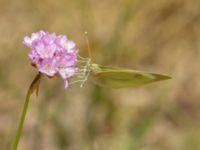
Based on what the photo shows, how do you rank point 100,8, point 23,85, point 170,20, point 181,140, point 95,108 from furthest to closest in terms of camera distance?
point 100,8 → point 170,20 → point 23,85 → point 181,140 → point 95,108

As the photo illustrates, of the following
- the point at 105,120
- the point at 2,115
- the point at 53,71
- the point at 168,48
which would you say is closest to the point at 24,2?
the point at 2,115

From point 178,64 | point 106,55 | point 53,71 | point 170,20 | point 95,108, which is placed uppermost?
point 170,20

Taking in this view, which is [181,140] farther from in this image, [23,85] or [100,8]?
[100,8]

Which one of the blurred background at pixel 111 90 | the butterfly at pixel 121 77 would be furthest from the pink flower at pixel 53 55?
the blurred background at pixel 111 90

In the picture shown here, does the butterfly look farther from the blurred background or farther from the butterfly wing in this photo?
the blurred background

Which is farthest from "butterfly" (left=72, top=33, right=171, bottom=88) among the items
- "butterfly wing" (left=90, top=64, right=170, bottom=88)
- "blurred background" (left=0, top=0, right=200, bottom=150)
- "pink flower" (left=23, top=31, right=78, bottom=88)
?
"blurred background" (left=0, top=0, right=200, bottom=150)

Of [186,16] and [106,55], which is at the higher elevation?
[186,16]

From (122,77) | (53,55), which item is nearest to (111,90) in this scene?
(122,77)
